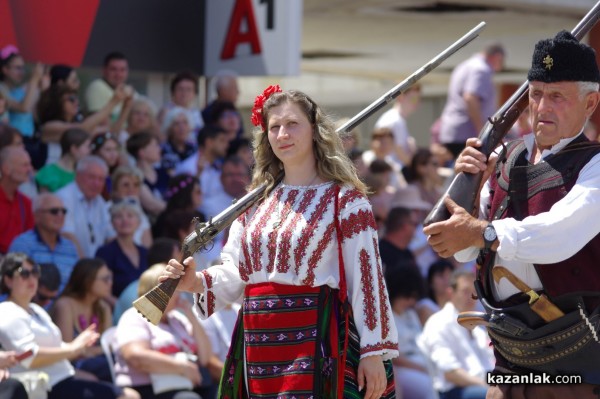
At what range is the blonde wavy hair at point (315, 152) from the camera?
5379 millimetres

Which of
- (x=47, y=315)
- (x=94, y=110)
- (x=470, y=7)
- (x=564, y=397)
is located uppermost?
(x=470, y=7)

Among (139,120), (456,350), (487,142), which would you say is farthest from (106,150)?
(487,142)

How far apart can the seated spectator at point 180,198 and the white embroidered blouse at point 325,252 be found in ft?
16.5

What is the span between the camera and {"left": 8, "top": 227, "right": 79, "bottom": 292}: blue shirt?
353 inches

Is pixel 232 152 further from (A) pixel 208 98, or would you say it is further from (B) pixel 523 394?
(B) pixel 523 394

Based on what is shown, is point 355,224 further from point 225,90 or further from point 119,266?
point 225,90

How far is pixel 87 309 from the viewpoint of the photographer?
8.79 meters

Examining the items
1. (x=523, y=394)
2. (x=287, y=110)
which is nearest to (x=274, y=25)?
(x=287, y=110)

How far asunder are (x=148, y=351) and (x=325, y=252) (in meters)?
3.45

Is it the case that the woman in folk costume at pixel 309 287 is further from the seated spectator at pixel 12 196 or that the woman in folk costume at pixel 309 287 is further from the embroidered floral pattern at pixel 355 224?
the seated spectator at pixel 12 196

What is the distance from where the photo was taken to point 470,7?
50.7 ft

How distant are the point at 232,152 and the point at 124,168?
5.25ft

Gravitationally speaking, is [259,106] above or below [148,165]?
below

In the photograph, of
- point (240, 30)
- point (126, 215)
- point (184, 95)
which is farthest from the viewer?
point (240, 30)
